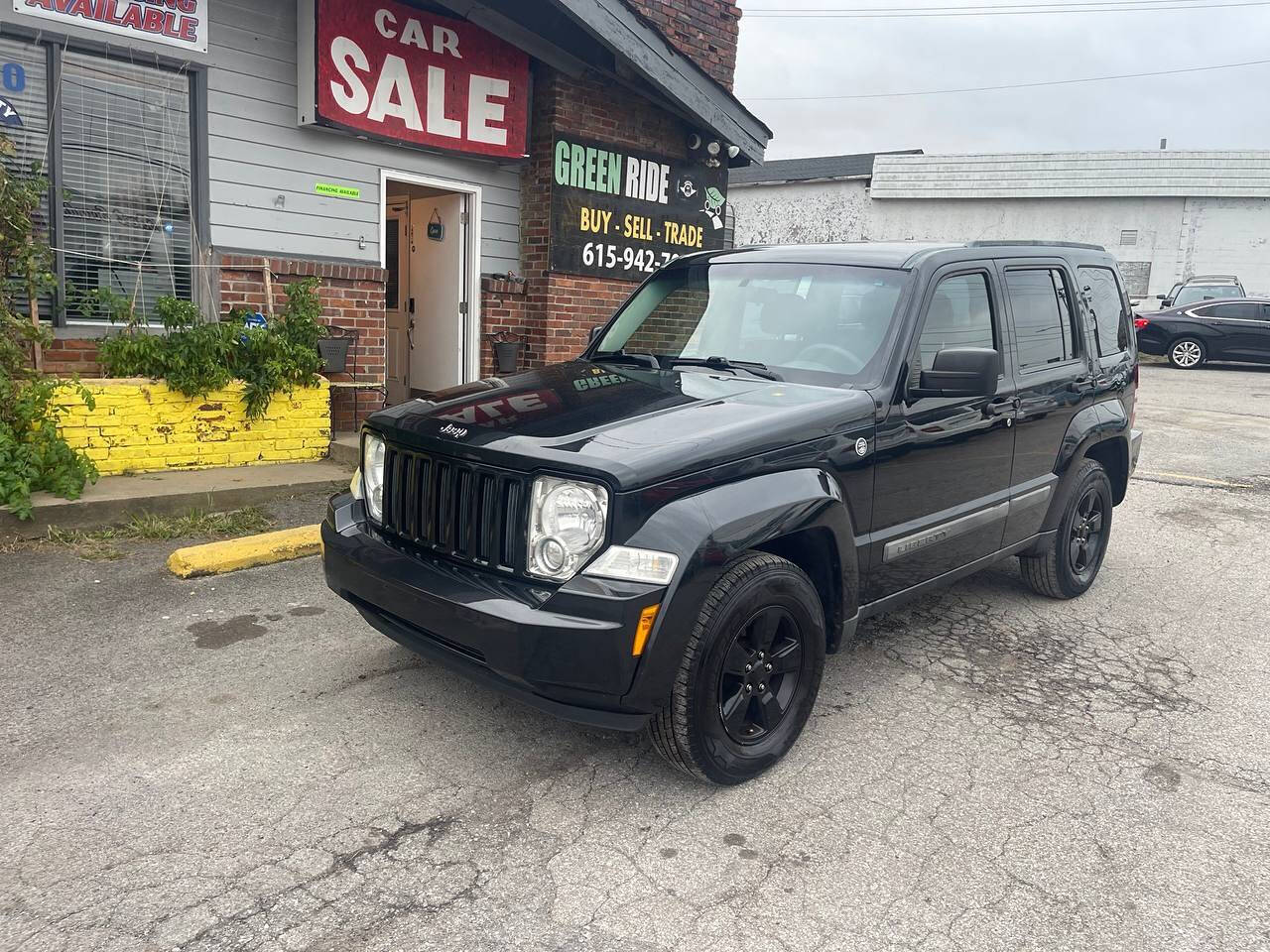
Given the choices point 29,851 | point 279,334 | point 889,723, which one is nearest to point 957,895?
point 889,723

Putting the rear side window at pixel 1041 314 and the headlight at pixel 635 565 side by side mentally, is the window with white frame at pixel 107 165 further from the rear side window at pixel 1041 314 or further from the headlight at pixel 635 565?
the rear side window at pixel 1041 314

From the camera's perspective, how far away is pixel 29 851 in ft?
9.20

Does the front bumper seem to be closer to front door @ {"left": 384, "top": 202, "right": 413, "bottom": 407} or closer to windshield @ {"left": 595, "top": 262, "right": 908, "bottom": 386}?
windshield @ {"left": 595, "top": 262, "right": 908, "bottom": 386}

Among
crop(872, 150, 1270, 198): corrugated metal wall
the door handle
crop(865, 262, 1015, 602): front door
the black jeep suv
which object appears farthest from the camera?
crop(872, 150, 1270, 198): corrugated metal wall

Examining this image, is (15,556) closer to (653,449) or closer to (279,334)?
(279,334)

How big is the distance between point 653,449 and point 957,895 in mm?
1551

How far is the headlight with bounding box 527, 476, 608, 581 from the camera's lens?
2971 mm

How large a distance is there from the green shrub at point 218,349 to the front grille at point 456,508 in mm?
3749

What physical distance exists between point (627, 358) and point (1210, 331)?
63.4ft

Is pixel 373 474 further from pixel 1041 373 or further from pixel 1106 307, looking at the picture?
pixel 1106 307

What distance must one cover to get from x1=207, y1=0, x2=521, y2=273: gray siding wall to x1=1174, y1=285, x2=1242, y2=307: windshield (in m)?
18.3

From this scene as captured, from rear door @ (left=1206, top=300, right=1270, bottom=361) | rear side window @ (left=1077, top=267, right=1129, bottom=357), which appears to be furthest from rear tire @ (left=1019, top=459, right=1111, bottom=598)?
rear door @ (left=1206, top=300, right=1270, bottom=361)

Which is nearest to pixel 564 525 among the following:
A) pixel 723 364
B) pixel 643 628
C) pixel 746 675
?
pixel 643 628

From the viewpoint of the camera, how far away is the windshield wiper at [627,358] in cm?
437
